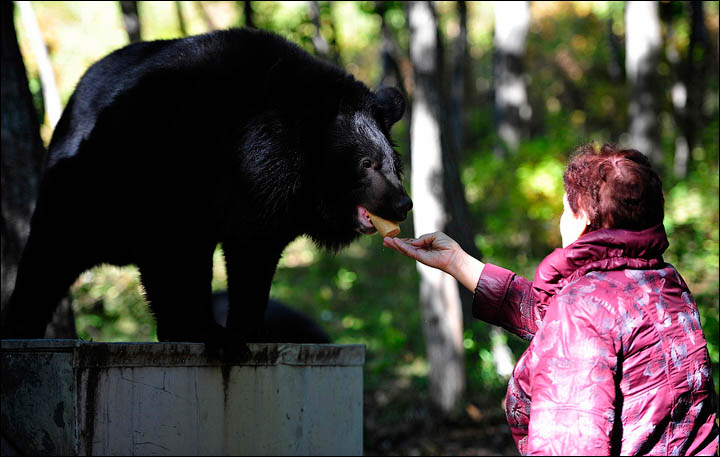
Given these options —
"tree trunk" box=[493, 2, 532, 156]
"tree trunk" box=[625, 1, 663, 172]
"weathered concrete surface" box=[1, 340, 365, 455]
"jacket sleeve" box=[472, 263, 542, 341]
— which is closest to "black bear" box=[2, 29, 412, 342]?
"weathered concrete surface" box=[1, 340, 365, 455]

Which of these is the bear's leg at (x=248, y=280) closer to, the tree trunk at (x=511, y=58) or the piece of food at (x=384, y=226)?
the piece of food at (x=384, y=226)

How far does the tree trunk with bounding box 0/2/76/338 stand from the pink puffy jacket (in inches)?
203

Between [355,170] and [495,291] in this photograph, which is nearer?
[495,291]

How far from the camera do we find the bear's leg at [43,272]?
5094 mm

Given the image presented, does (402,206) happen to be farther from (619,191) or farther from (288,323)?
(288,323)

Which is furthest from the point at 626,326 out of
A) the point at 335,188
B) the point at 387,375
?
the point at 387,375

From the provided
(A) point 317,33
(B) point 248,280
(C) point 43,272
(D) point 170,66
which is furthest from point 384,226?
(A) point 317,33

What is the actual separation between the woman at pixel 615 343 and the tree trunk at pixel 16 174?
16.8ft

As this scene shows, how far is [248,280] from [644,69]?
12961mm

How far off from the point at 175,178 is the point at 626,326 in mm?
2912

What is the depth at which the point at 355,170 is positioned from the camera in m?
4.45

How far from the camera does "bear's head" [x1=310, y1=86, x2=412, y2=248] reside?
4398 mm

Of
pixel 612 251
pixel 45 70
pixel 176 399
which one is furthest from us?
pixel 45 70

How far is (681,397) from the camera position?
2443 millimetres
